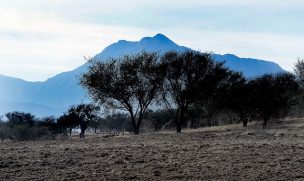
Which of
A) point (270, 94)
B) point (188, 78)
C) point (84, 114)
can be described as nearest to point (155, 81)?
point (188, 78)

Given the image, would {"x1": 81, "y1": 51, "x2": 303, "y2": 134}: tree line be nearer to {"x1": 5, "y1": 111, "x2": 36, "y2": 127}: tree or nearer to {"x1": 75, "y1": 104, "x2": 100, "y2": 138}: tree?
{"x1": 75, "y1": 104, "x2": 100, "y2": 138}: tree

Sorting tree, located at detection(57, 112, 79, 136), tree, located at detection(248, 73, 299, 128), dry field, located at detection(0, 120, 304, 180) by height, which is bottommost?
dry field, located at detection(0, 120, 304, 180)

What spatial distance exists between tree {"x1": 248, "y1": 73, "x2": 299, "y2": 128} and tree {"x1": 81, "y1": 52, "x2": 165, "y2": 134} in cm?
1240

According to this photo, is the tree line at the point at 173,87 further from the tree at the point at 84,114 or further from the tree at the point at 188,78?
the tree at the point at 84,114

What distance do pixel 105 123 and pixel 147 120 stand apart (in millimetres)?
21583

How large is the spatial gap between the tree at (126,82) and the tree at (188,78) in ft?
3.82

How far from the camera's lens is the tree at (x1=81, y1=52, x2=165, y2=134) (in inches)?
1763

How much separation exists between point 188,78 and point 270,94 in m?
11.3

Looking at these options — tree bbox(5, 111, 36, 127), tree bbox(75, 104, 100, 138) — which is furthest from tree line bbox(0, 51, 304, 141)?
tree bbox(5, 111, 36, 127)

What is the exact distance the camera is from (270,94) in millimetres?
52281

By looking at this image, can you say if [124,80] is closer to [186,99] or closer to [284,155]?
[186,99]

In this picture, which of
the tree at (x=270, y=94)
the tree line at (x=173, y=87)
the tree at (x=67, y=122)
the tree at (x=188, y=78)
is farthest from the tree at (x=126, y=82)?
the tree at (x=67, y=122)

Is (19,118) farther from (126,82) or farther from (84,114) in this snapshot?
(126,82)

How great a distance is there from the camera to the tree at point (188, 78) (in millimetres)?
46219
